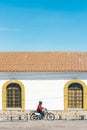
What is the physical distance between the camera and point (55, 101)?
2178 cm

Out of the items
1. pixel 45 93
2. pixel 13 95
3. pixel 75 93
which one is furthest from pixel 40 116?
pixel 75 93

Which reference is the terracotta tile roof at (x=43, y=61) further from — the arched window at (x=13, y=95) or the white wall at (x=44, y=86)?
the arched window at (x=13, y=95)

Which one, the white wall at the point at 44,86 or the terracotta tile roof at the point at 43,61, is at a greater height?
the terracotta tile roof at the point at 43,61

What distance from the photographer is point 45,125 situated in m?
17.3

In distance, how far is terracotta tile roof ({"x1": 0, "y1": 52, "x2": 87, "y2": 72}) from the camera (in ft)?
71.6

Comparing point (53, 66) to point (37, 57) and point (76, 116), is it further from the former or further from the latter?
point (76, 116)

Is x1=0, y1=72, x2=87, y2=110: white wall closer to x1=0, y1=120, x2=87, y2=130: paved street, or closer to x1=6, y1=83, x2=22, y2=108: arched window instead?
x1=6, y1=83, x2=22, y2=108: arched window

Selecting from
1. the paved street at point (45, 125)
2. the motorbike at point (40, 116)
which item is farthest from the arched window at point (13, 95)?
the paved street at point (45, 125)

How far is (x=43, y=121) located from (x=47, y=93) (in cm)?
348

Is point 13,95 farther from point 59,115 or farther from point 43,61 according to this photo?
point 59,115

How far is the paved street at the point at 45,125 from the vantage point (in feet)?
53.9

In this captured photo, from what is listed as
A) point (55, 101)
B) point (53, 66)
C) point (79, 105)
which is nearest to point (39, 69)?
point (53, 66)

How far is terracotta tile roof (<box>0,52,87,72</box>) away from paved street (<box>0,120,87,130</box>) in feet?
15.1

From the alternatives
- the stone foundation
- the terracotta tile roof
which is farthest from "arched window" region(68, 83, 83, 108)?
the terracotta tile roof
